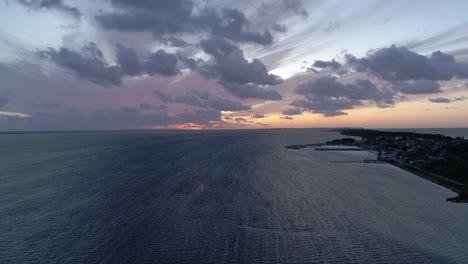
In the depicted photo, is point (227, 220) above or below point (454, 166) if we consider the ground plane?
below

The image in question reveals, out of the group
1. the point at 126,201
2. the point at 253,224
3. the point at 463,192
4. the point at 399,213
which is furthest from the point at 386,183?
the point at 126,201

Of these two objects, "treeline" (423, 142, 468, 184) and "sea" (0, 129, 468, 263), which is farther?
"treeline" (423, 142, 468, 184)

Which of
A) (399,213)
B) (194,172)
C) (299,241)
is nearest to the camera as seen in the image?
(299,241)

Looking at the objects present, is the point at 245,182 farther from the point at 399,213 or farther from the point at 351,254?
the point at 351,254

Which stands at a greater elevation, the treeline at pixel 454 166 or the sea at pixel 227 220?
the treeline at pixel 454 166

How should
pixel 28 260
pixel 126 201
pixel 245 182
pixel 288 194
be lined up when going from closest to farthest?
1. pixel 28 260
2. pixel 126 201
3. pixel 288 194
4. pixel 245 182

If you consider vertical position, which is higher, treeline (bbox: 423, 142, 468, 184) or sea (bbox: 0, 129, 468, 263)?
treeline (bbox: 423, 142, 468, 184)

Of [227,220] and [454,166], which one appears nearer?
[227,220]

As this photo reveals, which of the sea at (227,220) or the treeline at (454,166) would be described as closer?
the sea at (227,220)

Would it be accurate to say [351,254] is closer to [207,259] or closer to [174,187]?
[207,259]

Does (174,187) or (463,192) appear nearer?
(463,192)
